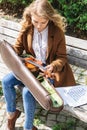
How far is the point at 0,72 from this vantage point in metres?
4.88

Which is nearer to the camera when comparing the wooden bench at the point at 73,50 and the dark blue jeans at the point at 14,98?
the wooden bench at the point at 73,50

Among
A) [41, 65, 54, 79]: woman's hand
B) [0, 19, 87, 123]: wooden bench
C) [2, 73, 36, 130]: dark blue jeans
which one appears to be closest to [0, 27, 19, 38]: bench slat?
[0, 19, 87, 123]: wooden bench

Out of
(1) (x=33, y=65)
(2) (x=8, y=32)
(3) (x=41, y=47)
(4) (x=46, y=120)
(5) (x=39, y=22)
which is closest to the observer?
(5) (x=39, y=22)

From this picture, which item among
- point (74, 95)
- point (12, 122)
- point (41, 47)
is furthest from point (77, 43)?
point (12, 122)

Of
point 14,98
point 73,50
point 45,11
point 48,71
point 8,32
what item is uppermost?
point 45,11

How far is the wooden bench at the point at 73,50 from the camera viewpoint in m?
4.06

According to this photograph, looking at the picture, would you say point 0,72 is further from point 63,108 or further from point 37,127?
point 63,108

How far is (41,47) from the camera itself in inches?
177

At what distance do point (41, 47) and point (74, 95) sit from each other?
724 mm

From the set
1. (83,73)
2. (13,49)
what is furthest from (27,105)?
(83,73)

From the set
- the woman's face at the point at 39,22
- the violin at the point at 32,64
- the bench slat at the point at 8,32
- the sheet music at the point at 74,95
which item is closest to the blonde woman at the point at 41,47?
the woman's face at the point at 39,22

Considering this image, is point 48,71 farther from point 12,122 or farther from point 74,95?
point 12,122

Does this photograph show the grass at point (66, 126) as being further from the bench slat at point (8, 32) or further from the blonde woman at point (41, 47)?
the bench slat at point (8, 32)

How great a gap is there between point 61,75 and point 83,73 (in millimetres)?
1556
